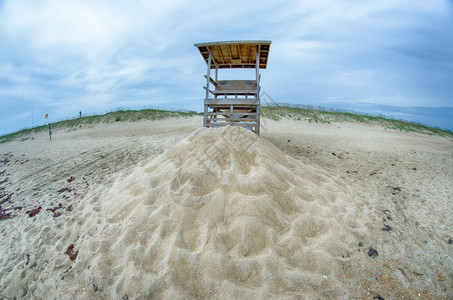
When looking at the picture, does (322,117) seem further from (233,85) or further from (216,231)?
(216,231)

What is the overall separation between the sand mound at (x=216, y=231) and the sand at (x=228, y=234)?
0.02 m

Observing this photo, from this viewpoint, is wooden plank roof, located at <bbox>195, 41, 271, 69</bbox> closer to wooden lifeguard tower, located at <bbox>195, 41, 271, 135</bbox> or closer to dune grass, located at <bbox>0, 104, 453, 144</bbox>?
wooden lifeguard tower, located at <bbox>195, 41, 271, 135</bbox>

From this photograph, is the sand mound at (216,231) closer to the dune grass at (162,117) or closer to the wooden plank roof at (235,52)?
the wooden plank roof at (235,52)

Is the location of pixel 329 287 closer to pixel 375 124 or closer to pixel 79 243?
pixel 79 243

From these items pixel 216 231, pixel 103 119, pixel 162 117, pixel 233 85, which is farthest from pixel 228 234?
pixel 103 119

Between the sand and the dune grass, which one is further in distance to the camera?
the dune grass

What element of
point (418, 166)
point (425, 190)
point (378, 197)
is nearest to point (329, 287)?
point (378, 197)

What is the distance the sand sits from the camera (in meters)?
2.81

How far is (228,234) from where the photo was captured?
329 cm

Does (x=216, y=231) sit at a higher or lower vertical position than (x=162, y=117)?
lower

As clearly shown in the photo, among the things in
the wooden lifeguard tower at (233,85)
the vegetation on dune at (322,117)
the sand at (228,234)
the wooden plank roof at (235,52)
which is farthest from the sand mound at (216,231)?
the vegetation on dune at (322,117)

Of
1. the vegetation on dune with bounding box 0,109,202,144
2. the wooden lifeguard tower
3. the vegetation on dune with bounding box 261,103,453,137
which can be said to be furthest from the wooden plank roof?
the vegetation on dune with bounding box 0,109,202,144

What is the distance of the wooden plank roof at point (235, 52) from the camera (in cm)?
823

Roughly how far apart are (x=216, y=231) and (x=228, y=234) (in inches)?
7.4
